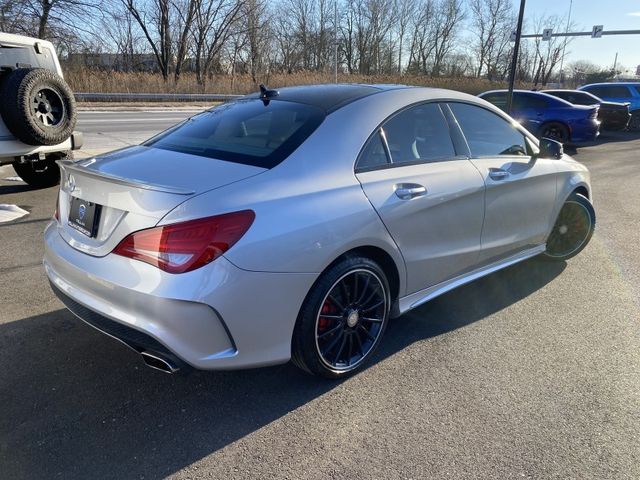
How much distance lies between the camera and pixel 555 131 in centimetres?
1374

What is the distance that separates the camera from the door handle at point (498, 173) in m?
3.64

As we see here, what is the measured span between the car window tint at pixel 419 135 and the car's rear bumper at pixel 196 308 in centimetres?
111

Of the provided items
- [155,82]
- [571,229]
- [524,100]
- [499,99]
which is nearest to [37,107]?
[571,229]

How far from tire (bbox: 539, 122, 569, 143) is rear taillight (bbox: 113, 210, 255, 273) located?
13348mm

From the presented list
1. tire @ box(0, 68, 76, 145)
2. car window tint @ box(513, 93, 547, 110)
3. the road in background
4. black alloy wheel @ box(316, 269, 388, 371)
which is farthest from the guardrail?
black alloy wheel @ box(316, 269, 388, 371)

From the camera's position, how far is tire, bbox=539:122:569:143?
1357 centimetres

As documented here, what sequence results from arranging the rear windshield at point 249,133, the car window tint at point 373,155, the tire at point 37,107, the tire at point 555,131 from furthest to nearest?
the tire at point 555,131, the tire at point 37,107, the car window tint at point 373,155, the rear windshield at point 249,133

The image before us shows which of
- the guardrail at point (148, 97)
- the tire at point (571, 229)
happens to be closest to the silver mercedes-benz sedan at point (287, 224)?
the tire at point (571, 229)

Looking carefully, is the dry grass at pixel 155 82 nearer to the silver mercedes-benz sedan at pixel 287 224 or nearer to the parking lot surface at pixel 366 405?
the parking lot surface at pixel 366 405

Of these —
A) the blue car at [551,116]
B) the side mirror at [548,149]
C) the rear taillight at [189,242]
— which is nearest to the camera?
the rear taillight at [189,242]

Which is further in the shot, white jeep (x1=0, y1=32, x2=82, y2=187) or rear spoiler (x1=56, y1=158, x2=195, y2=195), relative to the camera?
white jeep (x1=0, y1=32, x2=82, y2=187)

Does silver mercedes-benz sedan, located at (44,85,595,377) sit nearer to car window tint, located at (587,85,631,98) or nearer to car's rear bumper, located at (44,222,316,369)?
car's rear bumper, located at (44,222,316,369)

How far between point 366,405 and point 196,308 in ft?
3.68

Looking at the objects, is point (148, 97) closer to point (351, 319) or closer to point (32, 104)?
point (32, 104)
